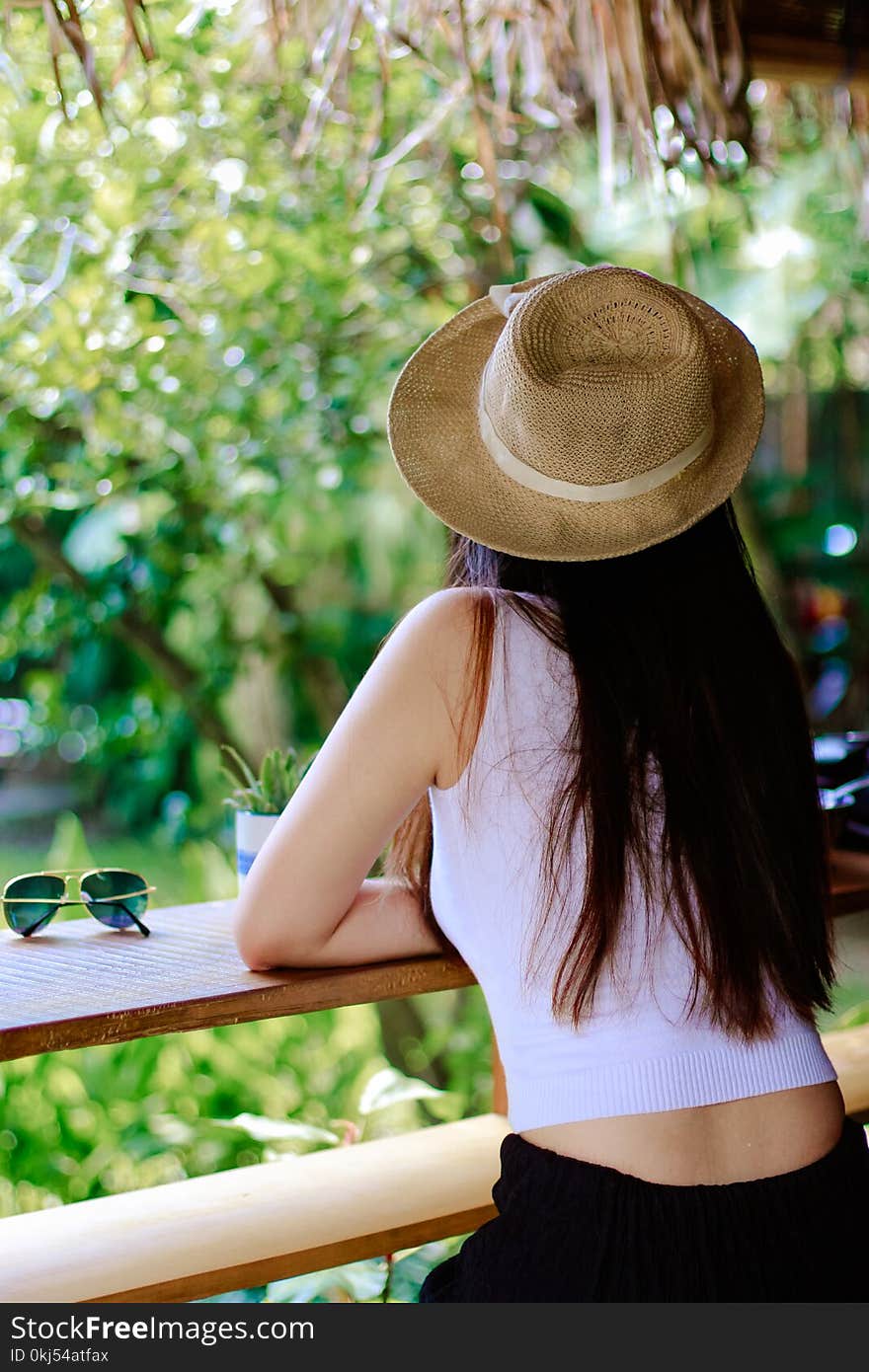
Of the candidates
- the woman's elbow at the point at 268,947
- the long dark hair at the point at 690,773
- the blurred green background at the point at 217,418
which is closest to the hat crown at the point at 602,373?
the long dark hair at the point at 690,773

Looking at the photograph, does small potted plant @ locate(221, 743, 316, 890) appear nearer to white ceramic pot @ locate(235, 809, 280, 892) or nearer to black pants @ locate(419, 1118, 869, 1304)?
white ceramic pot @ locate(235, 809, 280, 892)

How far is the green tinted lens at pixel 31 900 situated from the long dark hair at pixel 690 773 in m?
0.57

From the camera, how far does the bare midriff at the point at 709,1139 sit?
123cm

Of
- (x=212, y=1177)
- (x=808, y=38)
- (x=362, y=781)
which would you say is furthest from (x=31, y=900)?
(x=808, y=38)

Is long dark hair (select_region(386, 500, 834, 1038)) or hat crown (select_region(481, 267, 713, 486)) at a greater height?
hat crown (select_region(481, 267, 713, 486))

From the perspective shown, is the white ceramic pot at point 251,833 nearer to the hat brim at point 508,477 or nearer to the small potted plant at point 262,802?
the small potted plant at point 262,802

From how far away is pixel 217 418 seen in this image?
318 centimetres

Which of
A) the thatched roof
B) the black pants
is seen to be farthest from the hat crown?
the thatched roof

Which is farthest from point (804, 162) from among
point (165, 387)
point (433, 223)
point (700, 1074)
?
point (700, 1074)

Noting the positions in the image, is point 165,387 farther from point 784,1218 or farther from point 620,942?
point 784,1218

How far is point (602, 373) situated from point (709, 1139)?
729mm

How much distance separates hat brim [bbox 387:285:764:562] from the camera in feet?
4.53

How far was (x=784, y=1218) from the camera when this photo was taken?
1.22 metres
